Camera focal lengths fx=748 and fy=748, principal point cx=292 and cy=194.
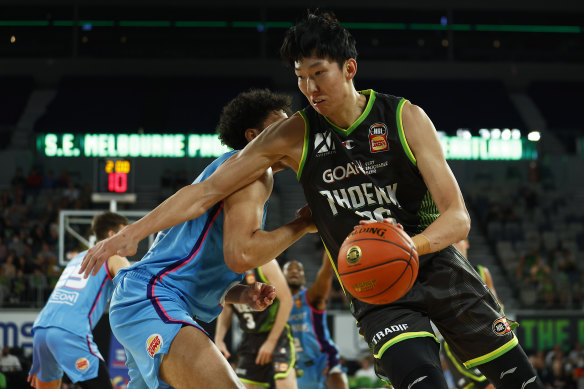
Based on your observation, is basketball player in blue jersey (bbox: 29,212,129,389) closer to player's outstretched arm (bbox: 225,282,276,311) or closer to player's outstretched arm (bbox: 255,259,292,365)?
player's outstretched arm (bbox: 255,259,292,365)

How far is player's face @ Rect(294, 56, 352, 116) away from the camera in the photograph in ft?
11.5

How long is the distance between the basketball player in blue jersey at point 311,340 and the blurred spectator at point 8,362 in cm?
525

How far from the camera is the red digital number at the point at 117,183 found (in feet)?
36.3

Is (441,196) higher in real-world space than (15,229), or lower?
higher

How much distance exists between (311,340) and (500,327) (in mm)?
5725

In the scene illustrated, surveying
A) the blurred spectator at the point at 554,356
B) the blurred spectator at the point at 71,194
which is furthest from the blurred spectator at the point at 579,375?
the blurred spectator at the point at 71,194

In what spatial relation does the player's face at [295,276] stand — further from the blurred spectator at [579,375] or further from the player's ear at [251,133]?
the blurred spectator at [579,375]

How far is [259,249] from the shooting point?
3641 mm

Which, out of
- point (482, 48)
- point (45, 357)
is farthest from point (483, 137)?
point (45, 357)

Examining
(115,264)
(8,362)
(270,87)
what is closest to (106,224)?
(115,264)

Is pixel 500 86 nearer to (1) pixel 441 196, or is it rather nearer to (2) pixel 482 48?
(2) pixel 482 48

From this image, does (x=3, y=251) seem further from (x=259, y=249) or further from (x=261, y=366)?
(x=259, y=249)

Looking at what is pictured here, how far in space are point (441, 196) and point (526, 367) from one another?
879 millimetres

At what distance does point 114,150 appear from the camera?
2231cm
